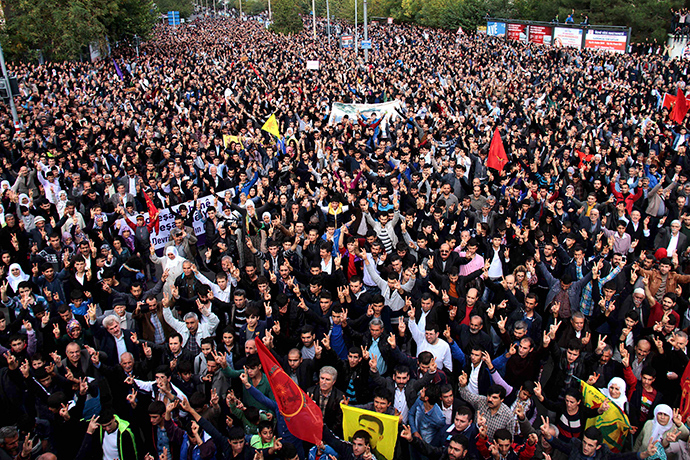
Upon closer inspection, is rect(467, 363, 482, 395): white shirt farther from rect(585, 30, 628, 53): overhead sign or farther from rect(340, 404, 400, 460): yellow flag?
rect(585, 30, 628, 53): overhead sign

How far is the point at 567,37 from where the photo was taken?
30.0m

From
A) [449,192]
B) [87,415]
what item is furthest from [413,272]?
[87,415]

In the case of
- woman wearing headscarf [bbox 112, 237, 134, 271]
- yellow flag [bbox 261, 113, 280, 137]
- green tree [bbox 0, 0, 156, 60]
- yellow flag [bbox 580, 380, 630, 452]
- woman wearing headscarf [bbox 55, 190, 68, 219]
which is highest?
green tree [bbox 0, 0, 156, 60]

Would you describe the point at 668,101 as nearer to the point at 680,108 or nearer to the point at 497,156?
the point at 680,108

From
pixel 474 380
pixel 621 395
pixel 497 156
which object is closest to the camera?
pixel 621 395

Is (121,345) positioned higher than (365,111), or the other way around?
(365,111)

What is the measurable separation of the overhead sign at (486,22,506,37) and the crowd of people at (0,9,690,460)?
23.3 meters

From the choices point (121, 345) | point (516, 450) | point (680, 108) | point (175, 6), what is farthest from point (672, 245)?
point (175, 6)

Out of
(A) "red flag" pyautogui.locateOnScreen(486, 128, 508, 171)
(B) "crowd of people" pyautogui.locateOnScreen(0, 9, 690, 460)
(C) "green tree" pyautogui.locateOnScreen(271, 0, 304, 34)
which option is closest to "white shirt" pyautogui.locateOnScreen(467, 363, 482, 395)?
(B) "crowd of people" pyautogui.locateOnScreen(0, 9, 690, 460)

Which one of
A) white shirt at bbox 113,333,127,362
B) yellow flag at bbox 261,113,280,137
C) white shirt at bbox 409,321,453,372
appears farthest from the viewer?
yellow flag at bbox 261,113,280,137

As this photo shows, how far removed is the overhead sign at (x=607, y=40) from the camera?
2780cm

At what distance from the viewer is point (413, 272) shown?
6.75m

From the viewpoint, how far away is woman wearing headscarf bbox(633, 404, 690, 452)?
423cm

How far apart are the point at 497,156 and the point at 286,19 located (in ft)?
153
